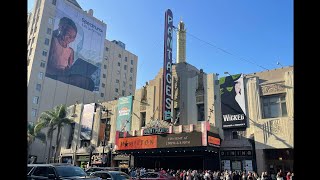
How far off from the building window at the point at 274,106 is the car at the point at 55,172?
2117cm

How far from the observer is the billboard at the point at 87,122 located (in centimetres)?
4539

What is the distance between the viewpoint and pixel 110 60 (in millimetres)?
89188

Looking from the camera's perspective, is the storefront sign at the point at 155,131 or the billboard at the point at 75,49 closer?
the storefront sign at the point at 155,131

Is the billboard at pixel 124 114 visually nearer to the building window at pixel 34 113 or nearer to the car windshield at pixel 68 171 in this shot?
the car windshield at pixel 68 171

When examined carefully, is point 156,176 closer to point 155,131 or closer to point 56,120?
point 155,131

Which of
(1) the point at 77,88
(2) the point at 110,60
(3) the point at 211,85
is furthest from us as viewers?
(2) the point at 110,60

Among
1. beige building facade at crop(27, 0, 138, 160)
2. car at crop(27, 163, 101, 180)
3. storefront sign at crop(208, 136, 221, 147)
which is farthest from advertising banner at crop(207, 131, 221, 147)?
beige building facade at crop(27, 0, 138, 160)

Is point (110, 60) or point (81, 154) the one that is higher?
point (110, 60)

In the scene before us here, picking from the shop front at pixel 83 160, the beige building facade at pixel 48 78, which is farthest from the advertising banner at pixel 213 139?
the beige building facade at pixel 48 78

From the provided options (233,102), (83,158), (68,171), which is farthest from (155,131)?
(68,171)
